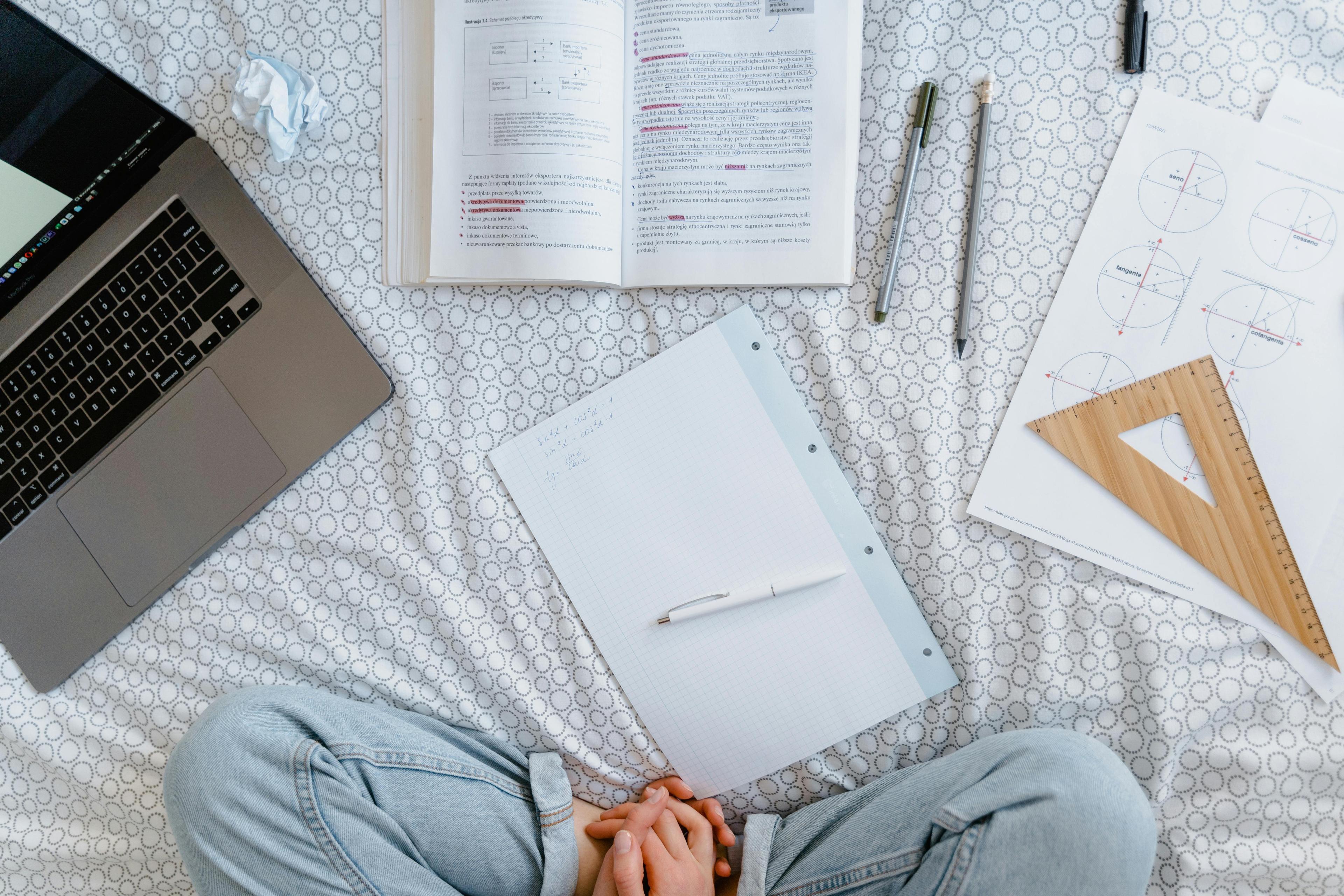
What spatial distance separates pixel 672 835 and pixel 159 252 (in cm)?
69

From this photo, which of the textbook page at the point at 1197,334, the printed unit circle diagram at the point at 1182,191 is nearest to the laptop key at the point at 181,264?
the textbook page at the point at 1197,334

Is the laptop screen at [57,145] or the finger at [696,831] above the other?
the laptop screen at [57,145]

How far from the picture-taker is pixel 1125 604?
26.4 inches

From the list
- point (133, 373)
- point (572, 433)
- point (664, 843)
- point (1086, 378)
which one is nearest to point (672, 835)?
point (664, 843)

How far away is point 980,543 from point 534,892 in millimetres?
502

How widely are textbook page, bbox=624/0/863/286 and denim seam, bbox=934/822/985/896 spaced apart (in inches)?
18.1

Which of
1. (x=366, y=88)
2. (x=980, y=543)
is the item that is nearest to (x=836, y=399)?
(x=980, y=543)

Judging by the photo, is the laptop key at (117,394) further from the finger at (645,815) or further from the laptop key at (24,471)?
the finger at (645,815)

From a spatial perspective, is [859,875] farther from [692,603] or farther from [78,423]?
[78,423]

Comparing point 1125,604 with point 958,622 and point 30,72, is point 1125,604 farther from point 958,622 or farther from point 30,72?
point 30,72

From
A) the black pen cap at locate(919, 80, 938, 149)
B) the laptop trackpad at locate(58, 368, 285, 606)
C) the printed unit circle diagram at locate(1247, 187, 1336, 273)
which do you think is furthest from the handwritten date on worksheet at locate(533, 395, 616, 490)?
the printed unit circle diagram at locate(1247, 187, 1336, 273)

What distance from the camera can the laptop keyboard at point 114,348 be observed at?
714 mm

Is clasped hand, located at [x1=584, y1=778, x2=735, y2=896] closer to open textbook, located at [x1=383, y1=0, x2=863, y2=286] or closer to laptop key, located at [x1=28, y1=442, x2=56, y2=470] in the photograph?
open textbook, located at [x1=383, y1=0, x2=863, y2=286]

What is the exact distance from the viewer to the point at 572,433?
717mm
